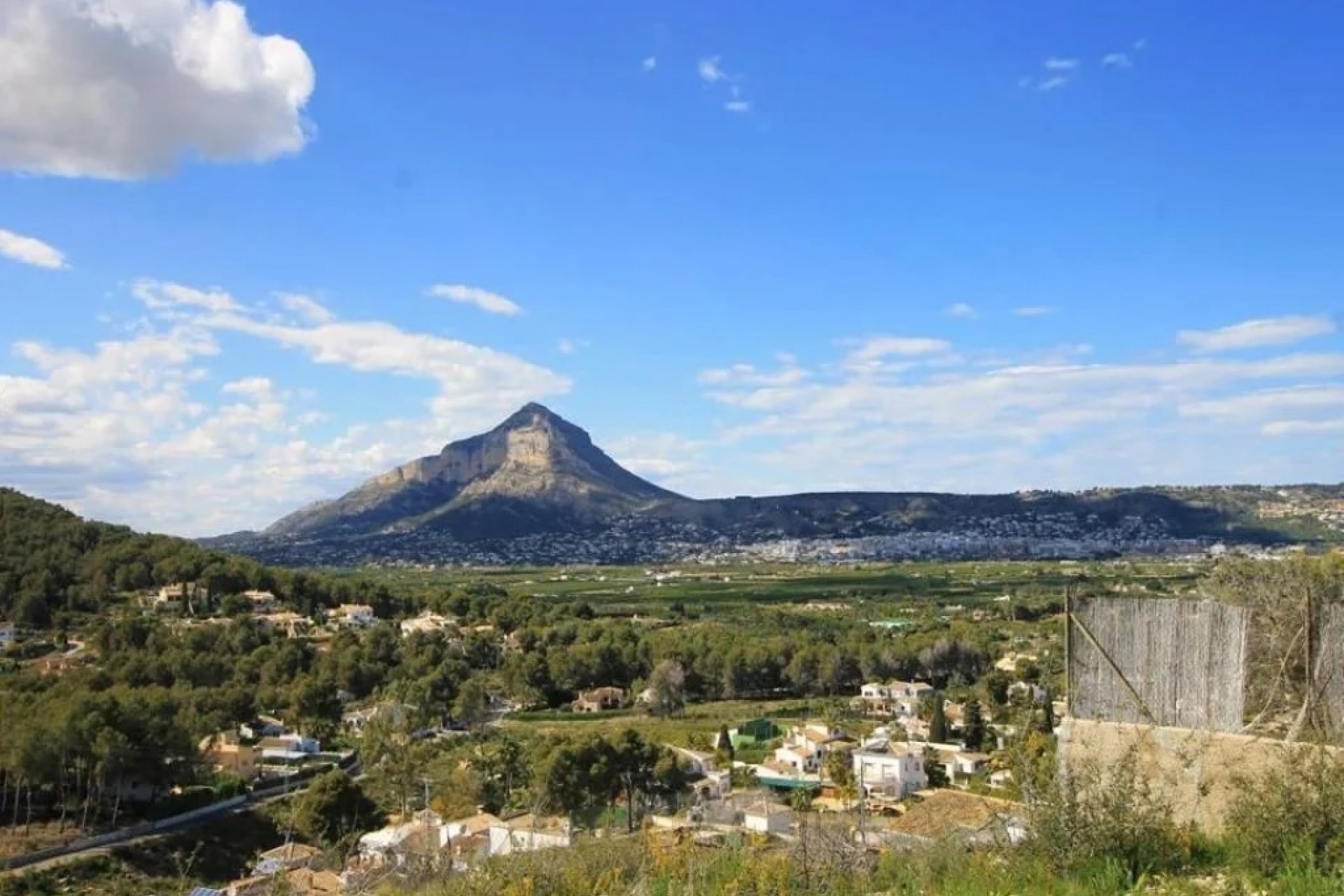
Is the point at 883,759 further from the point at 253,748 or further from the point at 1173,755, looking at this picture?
the point at 1173,755

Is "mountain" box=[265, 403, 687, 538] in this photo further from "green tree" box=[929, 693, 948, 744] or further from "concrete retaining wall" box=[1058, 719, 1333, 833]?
"concrete retaining wall" box=[1058, 719, 1333, 833]

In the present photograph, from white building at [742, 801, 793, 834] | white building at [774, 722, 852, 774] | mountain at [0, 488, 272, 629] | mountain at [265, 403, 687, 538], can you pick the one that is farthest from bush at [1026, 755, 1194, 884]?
mountain at [265, 403, 687, 538]

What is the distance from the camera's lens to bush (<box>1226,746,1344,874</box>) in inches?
187

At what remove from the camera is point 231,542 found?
161m

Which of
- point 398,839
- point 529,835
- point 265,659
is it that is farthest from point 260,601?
point 529,835

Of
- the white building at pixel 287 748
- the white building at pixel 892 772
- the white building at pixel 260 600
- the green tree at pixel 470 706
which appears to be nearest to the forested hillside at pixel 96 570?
the white building at pixel 260 600

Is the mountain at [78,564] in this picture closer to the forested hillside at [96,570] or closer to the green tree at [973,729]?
the forested hillside at [96,570]

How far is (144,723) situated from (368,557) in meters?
106

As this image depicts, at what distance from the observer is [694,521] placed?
550 feet

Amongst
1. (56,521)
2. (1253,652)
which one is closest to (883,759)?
(1253,652)

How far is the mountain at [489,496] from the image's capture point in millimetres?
156625

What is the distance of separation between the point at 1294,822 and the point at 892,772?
22274 millimetres

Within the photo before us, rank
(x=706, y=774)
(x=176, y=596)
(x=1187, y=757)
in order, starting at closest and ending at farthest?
(x=1187, y=757) < (x=706, y=774) < (x=176, y=596)

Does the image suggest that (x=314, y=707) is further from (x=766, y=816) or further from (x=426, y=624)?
(x=766, y=816)
